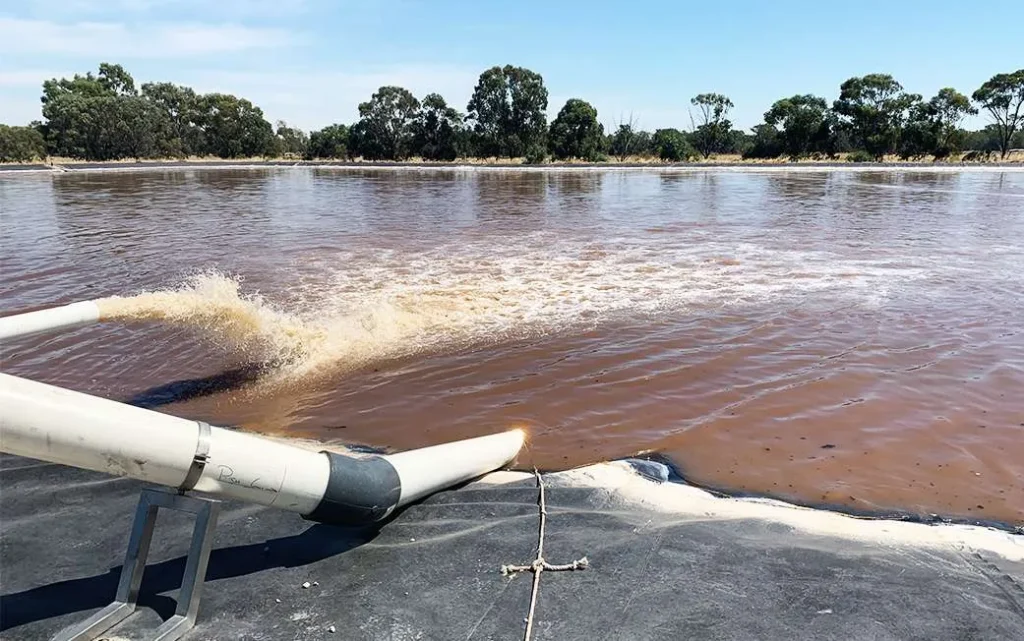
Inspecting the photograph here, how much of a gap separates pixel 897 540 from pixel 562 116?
6314 centimetres

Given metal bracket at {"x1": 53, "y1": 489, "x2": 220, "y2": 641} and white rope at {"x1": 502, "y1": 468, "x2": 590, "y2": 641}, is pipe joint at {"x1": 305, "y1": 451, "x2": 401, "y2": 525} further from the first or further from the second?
white rope at {"x1": 502, "y1": 468, "x2": 590, "y2": 641}

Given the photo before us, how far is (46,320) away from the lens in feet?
17.0

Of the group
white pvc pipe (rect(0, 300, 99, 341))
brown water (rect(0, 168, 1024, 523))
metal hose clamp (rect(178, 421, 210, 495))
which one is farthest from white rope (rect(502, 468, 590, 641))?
white pvc pipe (rect(0, 300, 99, 341))

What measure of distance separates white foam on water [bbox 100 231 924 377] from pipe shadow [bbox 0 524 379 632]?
3.83 m

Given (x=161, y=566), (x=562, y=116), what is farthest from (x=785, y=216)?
(x=562, y=116)

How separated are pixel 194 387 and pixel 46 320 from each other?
5.57 feet

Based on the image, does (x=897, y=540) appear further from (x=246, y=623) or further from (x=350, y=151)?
(x=350, y=151)

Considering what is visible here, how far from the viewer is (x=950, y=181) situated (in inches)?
1378

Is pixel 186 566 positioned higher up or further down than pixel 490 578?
higher up

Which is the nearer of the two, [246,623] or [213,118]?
[246,623]

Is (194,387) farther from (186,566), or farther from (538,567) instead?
(538,567)

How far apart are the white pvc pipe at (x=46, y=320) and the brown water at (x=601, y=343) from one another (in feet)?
3.07

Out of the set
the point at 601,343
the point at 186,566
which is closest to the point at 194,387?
the point at 601,343

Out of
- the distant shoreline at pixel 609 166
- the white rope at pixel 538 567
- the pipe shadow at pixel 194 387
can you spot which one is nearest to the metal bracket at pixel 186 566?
the white rope at pixel 538 567
